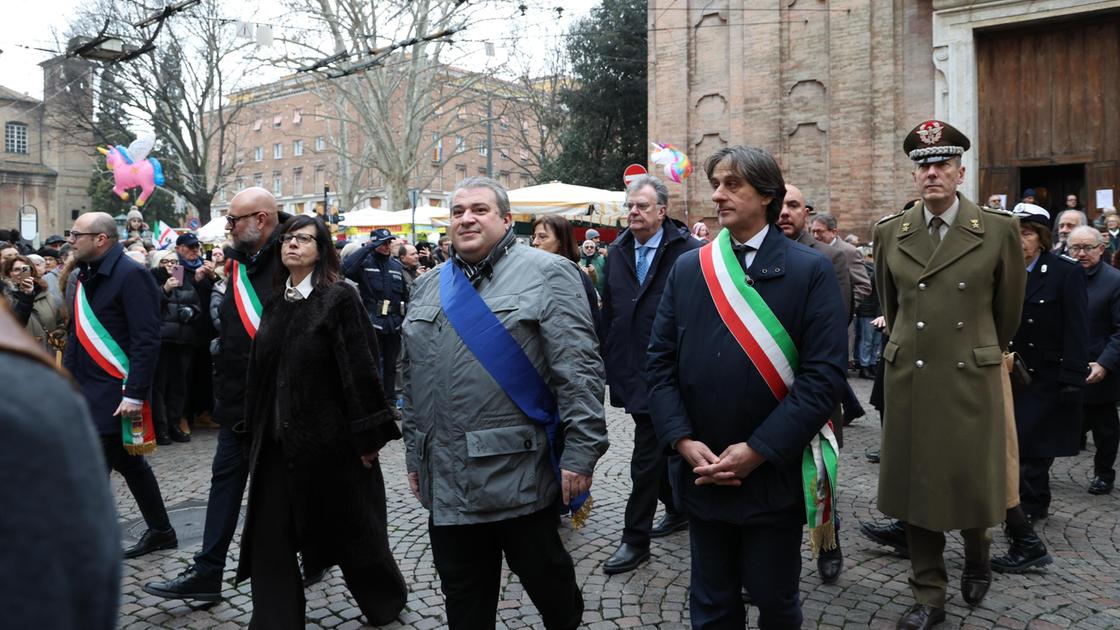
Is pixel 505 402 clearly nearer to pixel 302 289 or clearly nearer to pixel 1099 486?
pixel 302 289

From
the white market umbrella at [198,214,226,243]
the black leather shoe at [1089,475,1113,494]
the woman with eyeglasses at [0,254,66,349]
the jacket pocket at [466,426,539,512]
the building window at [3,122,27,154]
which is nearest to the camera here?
the jacket pocket at [466,426,539,512]

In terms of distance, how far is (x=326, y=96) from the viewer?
32500 millimetres

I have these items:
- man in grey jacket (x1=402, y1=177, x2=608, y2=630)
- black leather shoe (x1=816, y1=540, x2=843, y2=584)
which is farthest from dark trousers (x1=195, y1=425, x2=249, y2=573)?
black leather shoe (x1=816, y1=540, x2=843, y2=584)

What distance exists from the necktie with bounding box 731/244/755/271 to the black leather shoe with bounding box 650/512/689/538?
2873 mm

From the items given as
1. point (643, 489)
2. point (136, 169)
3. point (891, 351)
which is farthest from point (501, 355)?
point (136, 169)

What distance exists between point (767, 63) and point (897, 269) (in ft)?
59.0

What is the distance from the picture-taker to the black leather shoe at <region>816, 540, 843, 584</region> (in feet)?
15.6

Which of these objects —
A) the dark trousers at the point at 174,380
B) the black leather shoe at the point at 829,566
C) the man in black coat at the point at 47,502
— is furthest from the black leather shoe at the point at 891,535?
the dark trousers at the point at 174,380

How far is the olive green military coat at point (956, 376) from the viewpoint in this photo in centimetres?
392

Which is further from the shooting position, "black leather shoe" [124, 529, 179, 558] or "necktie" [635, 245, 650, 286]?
"necktie" [635, 245, 650, 286]

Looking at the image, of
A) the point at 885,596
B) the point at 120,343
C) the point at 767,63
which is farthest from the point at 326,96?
the point at 885,596

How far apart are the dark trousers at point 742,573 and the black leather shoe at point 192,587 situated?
103 inches

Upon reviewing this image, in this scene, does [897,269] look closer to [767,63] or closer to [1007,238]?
[1007,238]

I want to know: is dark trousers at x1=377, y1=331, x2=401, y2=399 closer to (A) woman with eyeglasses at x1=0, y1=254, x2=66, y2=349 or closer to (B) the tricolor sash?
(A) woman with eyeglasses at x1=0, y1=254, x2=66, y2=349
